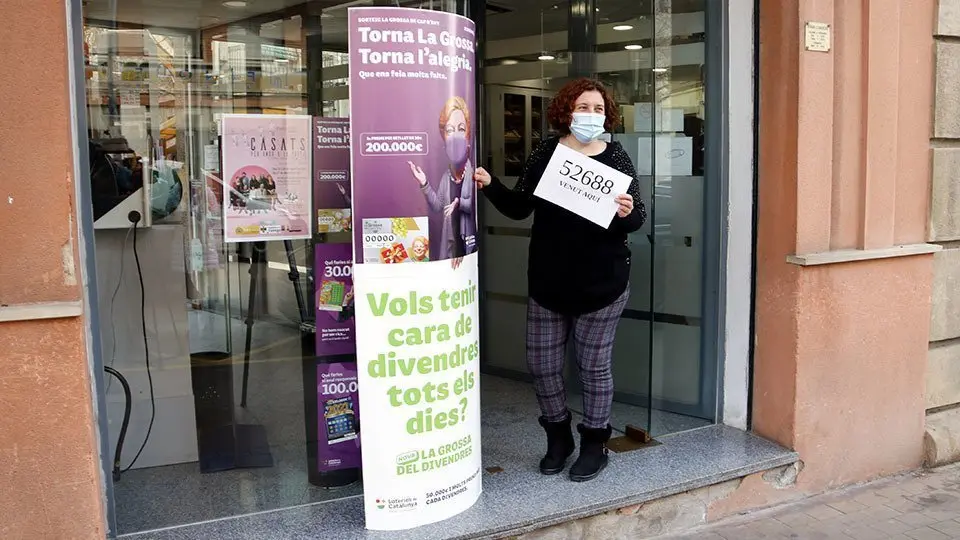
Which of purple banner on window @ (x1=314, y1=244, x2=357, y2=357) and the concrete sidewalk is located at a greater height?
purple banner on window @ (x1=314, y1=244, x2=357, y2=357)

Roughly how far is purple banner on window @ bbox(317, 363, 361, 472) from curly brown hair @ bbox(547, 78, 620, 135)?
1.43 m

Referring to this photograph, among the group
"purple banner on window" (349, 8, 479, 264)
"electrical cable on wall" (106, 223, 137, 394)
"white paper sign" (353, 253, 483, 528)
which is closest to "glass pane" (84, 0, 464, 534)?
"electrical cable on wall" (106, 223, 137, 394)

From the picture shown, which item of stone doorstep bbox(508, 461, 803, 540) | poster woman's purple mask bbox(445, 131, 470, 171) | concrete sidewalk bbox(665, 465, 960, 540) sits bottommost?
concrete sidewalk bbox(665, 465, 960, 540)

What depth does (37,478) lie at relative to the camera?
2.82m

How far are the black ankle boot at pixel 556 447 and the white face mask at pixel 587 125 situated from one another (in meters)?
1.32

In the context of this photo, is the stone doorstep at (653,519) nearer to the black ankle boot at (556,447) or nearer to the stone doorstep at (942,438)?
the black ankle boot at (556,447)

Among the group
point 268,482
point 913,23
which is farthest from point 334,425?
point 913,23

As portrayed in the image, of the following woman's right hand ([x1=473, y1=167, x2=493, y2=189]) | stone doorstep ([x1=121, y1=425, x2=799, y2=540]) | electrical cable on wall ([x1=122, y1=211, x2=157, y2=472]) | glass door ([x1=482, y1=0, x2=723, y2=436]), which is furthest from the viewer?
glass door ([x1=482, y1=0, x2=723, y2=436])

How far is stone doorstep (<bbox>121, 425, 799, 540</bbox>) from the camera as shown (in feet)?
11.1

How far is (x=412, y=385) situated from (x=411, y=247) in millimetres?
540

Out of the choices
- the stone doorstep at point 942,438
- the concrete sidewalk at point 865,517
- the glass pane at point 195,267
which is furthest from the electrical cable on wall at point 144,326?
the stone doorstep at point 942,438

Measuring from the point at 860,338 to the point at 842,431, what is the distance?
506mm

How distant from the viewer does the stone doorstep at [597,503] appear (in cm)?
339

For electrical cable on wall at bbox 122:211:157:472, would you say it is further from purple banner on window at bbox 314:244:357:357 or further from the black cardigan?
the black cardigan
